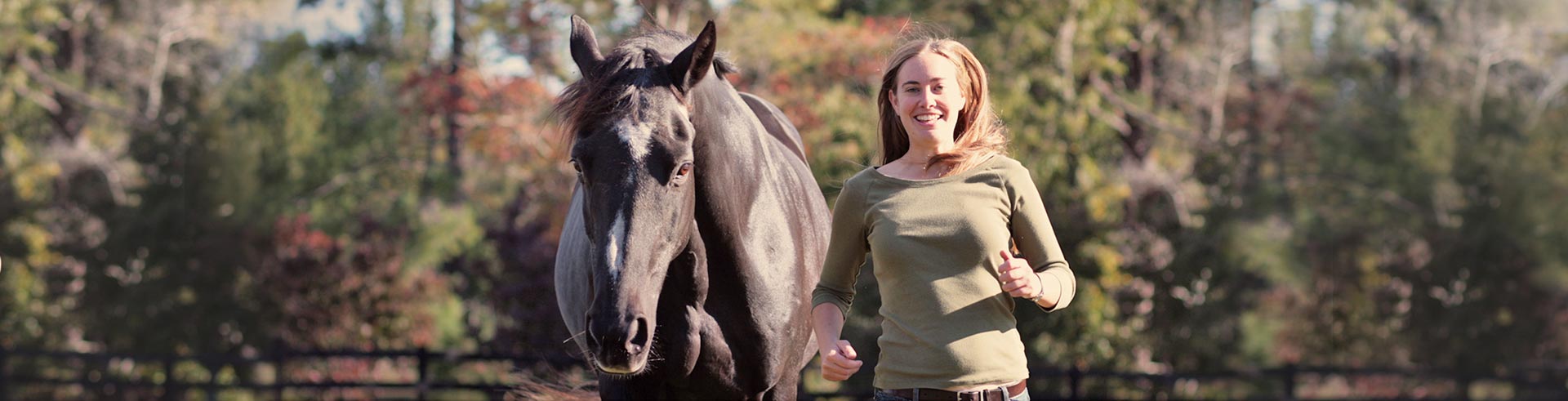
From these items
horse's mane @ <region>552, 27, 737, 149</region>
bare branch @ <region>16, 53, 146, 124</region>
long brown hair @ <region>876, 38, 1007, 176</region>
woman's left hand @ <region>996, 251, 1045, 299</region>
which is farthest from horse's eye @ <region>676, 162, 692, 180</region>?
bare branch @ <region>16, 53, 146, 124</region>

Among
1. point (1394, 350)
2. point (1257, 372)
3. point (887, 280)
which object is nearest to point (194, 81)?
point (1257, 372)

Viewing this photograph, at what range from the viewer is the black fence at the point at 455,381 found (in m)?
11.4

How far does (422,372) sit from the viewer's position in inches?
481

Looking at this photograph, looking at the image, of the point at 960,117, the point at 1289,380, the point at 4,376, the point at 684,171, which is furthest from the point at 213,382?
the point at 960,117

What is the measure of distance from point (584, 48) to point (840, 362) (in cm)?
120

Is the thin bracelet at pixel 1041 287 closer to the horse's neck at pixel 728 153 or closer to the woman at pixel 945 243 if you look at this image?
the woman at pixel 945 243

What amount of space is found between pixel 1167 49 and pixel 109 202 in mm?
11964

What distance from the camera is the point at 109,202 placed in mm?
15797

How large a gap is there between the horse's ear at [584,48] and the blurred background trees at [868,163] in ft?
24.7

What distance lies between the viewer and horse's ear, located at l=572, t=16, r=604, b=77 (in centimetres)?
323

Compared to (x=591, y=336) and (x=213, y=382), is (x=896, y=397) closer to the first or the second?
(x=591, y=336)

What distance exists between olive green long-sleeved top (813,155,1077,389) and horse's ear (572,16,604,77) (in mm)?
924

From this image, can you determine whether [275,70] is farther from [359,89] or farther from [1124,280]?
[1124,280]

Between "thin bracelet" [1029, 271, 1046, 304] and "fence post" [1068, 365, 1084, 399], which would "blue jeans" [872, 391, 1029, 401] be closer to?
"thin bracelet" [1029, 271, 1046, 304]
